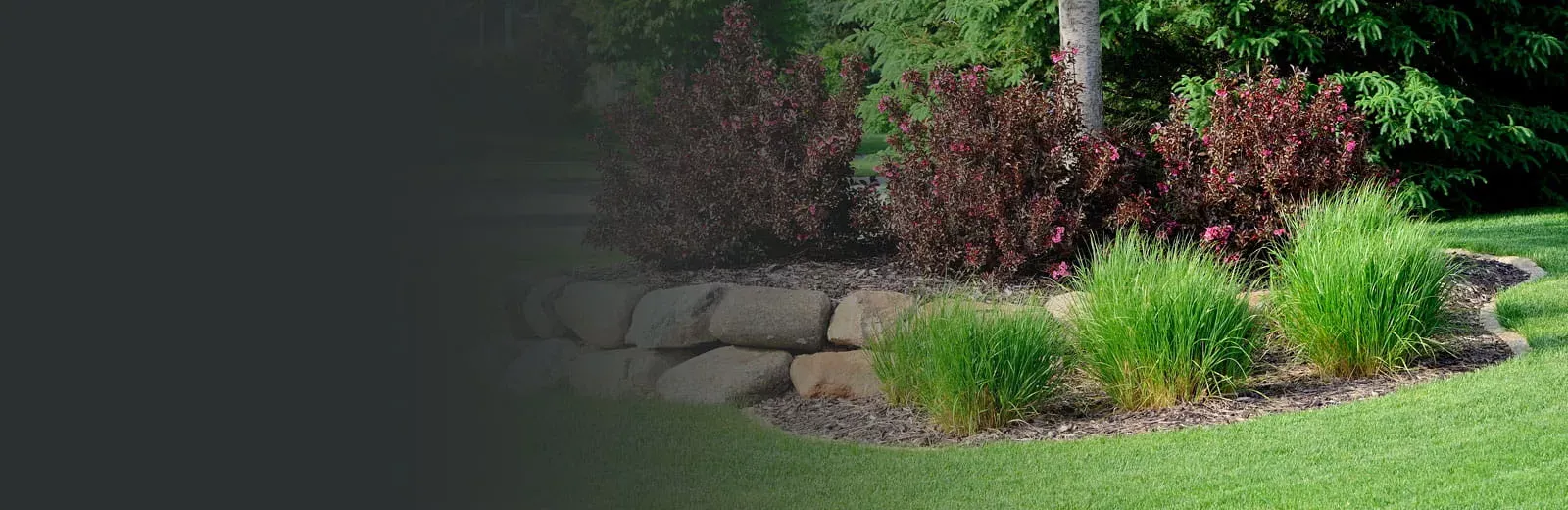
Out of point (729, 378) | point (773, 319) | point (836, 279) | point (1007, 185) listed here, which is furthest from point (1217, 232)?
point (729, 378)

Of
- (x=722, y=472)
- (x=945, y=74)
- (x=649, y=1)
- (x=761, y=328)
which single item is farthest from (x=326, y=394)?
(x=649, y=1)

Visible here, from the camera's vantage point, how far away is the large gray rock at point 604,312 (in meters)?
6.83

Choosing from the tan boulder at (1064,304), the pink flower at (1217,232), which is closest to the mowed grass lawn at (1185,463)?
the tan boulder at (1064,304)

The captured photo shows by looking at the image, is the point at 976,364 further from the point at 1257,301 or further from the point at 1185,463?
the point at 1257,301

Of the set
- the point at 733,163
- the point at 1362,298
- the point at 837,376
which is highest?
the point at 733,163

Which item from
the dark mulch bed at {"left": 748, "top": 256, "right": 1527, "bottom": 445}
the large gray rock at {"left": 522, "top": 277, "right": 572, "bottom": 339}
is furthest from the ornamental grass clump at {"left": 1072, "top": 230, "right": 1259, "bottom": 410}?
the large gray rock at {"left": 522, "top": 277, "right": 572, "bottom": 339}

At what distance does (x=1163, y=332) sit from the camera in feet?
18.0

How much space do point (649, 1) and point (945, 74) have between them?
53.5 ft

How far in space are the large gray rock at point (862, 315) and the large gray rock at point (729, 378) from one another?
0.33 meters

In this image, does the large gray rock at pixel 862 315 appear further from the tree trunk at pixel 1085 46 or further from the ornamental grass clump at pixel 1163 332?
the tree trunk at pixel 1085 46

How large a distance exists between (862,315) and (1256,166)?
2.58 metres

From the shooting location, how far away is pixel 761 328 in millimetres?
6383

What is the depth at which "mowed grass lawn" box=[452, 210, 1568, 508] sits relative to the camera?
419 cm

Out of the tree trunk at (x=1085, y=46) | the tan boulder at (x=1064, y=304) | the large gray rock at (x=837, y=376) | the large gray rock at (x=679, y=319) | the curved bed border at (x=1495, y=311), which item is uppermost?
the tree trunk at (x=1085, y=46)
